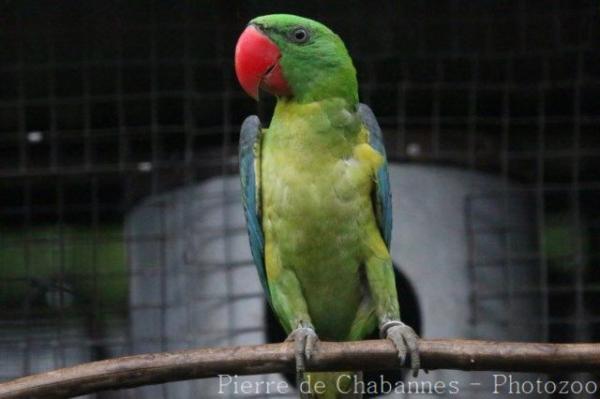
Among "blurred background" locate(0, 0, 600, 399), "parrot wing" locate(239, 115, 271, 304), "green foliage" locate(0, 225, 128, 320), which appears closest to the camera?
"parrot wing" locate(239, 115, 271, 304)

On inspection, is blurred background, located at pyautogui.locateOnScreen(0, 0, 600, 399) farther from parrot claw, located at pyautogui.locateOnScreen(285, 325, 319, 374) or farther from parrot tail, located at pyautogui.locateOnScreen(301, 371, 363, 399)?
parrot claw, located at pyautogui.locateOnScreen(285, 325, 319, 374)

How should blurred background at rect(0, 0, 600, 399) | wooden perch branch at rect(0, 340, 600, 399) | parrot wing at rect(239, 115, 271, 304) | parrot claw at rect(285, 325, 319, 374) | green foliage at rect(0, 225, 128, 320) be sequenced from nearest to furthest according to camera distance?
1. wooden perch branch at rect(0, 340, 600, 399)
2. parrot claw at rect(285, 325, 319, 374)
3. parrot wing at rect(239, 115, 271, 304)
4. blurred background at rect(0, 0, 600, 399)
5. green foliage at rect(0, 225, 128, 320)

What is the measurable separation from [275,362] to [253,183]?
0.66 metres

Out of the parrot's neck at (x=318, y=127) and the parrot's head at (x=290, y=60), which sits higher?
the parrot's head at (x=290, y=60)

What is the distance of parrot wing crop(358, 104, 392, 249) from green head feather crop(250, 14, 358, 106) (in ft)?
0.25

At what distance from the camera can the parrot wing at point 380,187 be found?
2.92m

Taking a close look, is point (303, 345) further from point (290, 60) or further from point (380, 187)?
point (290, 60)

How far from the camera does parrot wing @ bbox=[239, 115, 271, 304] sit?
117 inches

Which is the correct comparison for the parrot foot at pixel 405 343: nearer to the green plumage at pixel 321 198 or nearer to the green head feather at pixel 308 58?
the green plumage at pixel 321 198

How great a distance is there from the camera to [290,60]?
2916mm

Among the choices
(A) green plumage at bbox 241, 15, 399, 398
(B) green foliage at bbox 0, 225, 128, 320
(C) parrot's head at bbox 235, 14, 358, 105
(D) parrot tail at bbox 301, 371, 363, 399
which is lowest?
(D) parrot tail at bbox 301, 371, 363, 399

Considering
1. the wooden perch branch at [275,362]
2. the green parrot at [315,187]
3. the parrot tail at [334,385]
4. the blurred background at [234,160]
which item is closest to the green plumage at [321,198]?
the green parrot at [315,187]

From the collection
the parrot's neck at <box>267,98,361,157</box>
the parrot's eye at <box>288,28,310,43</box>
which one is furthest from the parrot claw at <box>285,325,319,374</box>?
the parrot's eye at <box>288,28,310,43</box>

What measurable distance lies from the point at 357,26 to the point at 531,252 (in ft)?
2.96
